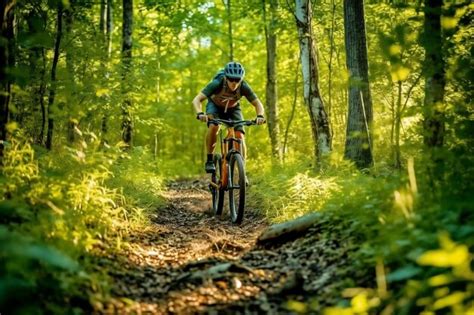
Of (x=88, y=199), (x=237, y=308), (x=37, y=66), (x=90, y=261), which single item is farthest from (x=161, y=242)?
(x=37, y=66)

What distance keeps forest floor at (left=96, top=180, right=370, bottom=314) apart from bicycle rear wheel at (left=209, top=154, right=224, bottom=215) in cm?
184

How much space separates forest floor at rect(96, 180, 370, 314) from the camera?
3.77 metres

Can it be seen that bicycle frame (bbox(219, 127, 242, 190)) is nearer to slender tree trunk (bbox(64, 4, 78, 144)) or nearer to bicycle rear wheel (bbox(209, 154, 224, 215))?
bicycle rear wheel (bbox(209, 154, 224, 215))

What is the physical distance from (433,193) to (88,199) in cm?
343

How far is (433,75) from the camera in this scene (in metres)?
5.08

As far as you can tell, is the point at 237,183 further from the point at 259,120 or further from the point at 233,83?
the point at 233,83

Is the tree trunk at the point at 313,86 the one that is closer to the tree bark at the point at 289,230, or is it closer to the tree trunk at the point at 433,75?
the tree bark at the point at 289,230

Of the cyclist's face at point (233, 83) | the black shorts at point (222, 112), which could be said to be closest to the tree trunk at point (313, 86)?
the black shorts at point (222, 112)

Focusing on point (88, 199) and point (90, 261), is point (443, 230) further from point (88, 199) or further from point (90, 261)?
point (88, 199)

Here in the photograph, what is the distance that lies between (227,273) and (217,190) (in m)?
4.27

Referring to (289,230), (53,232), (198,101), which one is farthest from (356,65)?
(53,232)

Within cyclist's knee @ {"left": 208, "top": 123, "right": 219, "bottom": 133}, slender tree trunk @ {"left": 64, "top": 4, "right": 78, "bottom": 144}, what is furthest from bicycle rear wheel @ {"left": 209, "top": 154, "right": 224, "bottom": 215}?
slender tree trunk @ {"left": 64, "top": 4, "right": 78, "bottom": 144}

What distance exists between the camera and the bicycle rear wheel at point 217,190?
8.25 m

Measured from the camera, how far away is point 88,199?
16.1 ft
